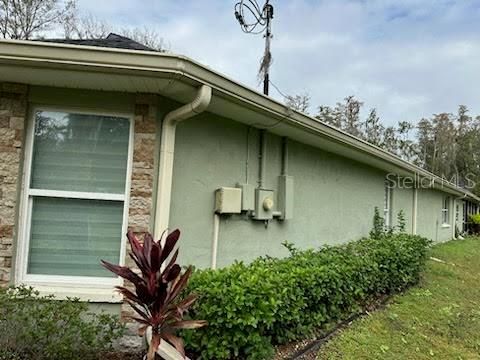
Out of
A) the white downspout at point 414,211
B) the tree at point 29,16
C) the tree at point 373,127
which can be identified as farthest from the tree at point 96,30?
the tree at point 373,127

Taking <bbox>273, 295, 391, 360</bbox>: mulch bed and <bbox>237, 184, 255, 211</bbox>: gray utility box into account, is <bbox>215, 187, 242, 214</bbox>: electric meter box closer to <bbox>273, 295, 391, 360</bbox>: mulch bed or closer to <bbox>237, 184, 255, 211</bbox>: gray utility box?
<bbox>237, 184, 255, 211</bbox>: gray utility box

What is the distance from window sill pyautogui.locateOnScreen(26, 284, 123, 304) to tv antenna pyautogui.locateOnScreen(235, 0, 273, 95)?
546cm

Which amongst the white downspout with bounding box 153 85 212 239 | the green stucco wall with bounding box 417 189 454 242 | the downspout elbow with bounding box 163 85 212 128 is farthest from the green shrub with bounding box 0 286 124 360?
the green stucco wall with bounding box 417 189 454 242

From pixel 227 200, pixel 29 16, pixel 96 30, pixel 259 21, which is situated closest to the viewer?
pixel 227 200

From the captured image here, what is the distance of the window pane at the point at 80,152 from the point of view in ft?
13.5

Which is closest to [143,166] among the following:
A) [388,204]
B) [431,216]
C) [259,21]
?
[259,21]

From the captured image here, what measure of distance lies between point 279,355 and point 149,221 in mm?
1948

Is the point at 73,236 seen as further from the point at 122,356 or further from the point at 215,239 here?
the point at 215,239

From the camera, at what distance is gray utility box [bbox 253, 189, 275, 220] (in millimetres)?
5633

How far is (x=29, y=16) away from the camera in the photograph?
15.2 metres

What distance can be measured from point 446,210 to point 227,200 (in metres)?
17.8

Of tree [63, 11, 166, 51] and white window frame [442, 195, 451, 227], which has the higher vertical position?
tree [63, 11, 166, 51]

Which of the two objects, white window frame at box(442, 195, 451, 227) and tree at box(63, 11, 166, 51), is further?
white window frame at box(442, 195, 451, 227)

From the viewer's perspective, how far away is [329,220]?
7.93 meters
